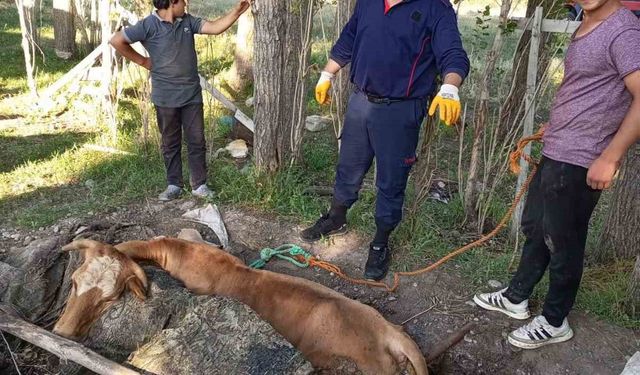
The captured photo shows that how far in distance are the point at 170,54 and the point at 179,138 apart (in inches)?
29.0

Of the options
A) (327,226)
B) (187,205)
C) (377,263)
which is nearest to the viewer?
(377,263)

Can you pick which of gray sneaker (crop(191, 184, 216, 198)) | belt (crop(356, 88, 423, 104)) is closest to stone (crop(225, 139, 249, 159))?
gray sneaker (crop(191, 184, 216, 198))

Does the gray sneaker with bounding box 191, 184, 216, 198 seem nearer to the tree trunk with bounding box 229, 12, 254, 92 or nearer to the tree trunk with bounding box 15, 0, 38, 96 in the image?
the tree trunk with bounding box 15, 0, 38, 96

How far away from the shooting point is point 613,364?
324cm

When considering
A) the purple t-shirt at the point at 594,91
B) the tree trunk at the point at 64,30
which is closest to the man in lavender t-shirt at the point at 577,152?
the purple t-shirt at the point at 594,91

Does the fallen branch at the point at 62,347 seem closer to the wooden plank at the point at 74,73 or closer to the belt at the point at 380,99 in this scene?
the belt at the point at 380,99

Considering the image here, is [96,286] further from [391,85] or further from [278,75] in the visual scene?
[278,75]

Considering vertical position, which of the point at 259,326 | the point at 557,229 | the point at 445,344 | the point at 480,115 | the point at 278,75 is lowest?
the point at 445,344

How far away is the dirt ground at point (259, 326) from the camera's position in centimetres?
277

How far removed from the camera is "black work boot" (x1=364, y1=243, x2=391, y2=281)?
4.01 meters

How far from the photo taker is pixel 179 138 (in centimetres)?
503

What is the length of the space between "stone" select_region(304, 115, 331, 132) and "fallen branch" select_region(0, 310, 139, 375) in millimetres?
4661

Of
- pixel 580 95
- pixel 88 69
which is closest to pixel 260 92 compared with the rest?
pixel 580 95

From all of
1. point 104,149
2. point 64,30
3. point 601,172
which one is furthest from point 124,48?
point 64,30
